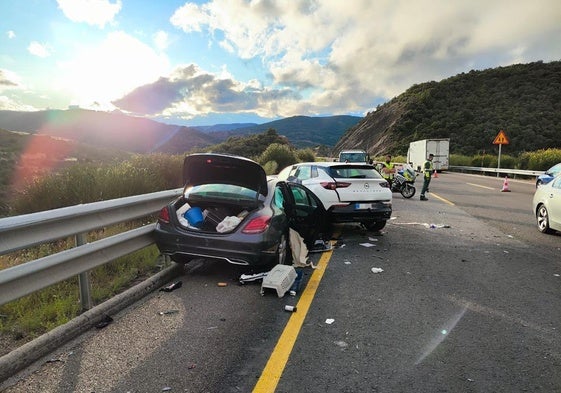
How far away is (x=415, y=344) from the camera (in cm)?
379

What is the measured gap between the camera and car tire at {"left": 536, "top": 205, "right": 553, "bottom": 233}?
9.59 m

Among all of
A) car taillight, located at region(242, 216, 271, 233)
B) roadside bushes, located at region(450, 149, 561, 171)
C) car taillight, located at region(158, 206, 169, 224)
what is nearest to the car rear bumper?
car taillight, located at region(242, 216, 271, 233)

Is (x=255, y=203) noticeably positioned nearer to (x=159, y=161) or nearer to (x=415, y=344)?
(x=415, y=344)

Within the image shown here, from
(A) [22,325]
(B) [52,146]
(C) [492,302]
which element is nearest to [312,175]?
(C) [492,302]

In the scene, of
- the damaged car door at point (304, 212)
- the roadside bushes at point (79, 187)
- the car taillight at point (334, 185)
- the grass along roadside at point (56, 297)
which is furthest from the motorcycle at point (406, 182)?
the grass along roadside at point (56, 297)

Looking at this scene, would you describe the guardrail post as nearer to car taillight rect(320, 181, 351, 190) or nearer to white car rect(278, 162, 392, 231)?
white car rect(278, 162, 392, 231)

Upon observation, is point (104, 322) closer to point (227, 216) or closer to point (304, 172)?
point (227, 216)

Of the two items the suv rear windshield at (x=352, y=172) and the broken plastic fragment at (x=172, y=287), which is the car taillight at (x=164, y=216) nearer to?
the broken plastic fragment at (x=172, y=287)

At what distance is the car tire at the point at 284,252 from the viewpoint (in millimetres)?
5965

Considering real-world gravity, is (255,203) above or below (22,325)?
above

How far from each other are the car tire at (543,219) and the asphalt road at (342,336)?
313cm

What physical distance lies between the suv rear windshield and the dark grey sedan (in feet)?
9.06

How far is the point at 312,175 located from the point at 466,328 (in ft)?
19.5

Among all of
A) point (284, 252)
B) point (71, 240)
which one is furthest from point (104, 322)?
point (71, 240)
